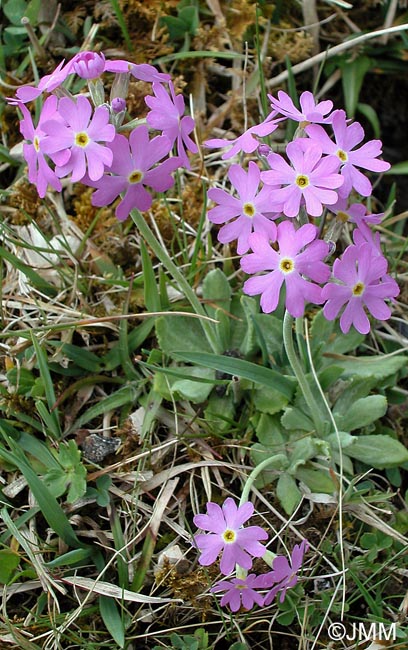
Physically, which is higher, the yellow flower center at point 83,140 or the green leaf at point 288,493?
the yellow flower center at point 83,140

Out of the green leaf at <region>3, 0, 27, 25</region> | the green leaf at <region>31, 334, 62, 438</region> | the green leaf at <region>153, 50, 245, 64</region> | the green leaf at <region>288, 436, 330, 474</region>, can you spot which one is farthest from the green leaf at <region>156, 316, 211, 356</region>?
the green leaf at <region>3, 0, 27, 25</region>

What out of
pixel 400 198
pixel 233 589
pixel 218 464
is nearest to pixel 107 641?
pixel 233 589

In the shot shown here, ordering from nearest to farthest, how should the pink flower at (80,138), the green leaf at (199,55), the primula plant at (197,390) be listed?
the pink flower at (80,138)
the primula plant at (197,390)
the green leaf at (199,55)

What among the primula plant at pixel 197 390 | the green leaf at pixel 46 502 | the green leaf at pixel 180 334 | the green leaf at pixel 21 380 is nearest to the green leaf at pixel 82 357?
the primula plant at pixel 197 390

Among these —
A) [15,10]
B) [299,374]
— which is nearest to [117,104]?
[299,374]

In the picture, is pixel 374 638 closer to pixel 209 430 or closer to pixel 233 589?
pixel 233 589

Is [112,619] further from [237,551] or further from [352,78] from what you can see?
[352,78]

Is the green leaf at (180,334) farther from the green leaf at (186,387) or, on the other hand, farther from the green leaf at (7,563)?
the green leaf at (7,563)

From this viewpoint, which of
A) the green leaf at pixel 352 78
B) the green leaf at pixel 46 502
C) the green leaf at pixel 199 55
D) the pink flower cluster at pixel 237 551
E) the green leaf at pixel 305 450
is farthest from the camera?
the green leaf at pixel 352 78
